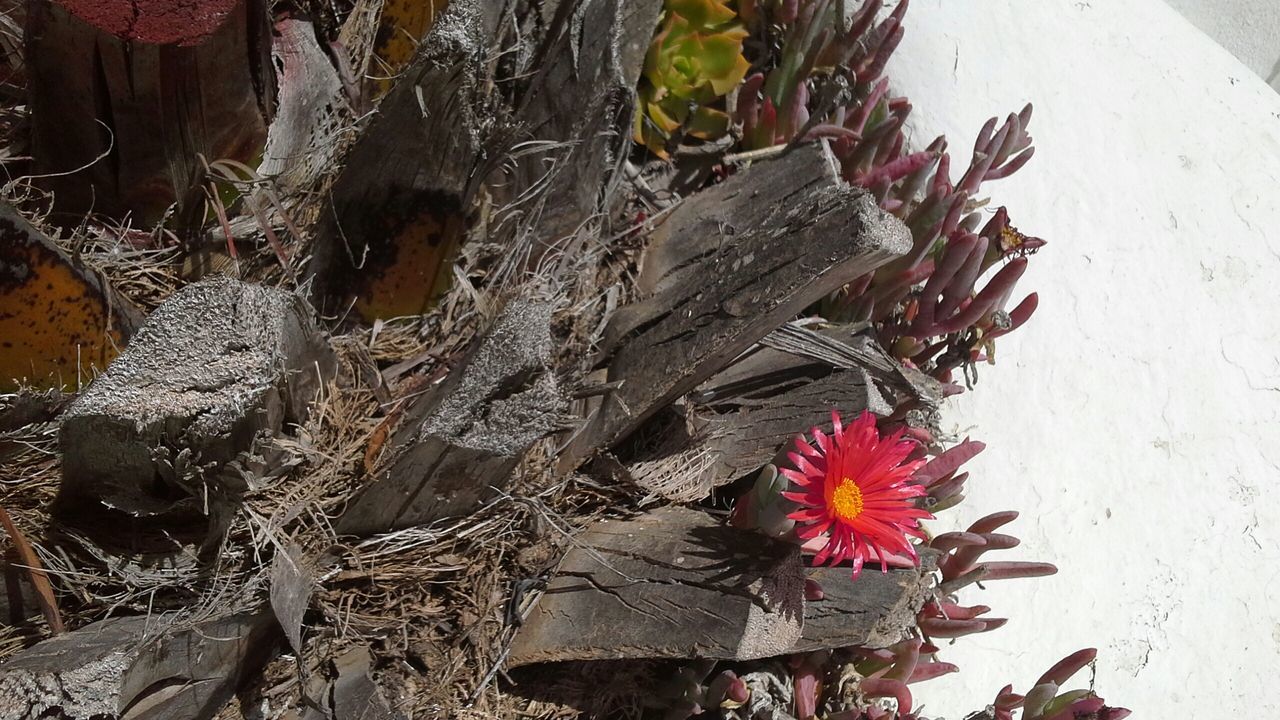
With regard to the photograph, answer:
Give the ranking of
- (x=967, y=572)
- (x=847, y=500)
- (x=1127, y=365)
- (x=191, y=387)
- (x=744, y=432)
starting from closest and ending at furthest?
(x=191, y=387) < (x=847, y=500) < (x=744, y=432) < (x=967, y=572) < (x=1127, y=365)

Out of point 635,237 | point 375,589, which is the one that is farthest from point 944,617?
point 375,589

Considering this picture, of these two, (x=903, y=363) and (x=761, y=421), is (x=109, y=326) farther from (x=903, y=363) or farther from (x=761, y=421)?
(x=903, y=363)

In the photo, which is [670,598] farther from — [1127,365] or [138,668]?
[1127,365]

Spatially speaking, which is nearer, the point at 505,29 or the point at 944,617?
the point at 505,29

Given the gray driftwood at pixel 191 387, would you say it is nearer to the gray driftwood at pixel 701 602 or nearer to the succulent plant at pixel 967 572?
the gray driftwood at pixel 701 602

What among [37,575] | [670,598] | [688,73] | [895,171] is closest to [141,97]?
[37,575]

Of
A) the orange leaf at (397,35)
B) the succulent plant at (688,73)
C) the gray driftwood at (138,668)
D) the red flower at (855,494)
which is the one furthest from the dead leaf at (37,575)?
the succulent plant at (688,73)
